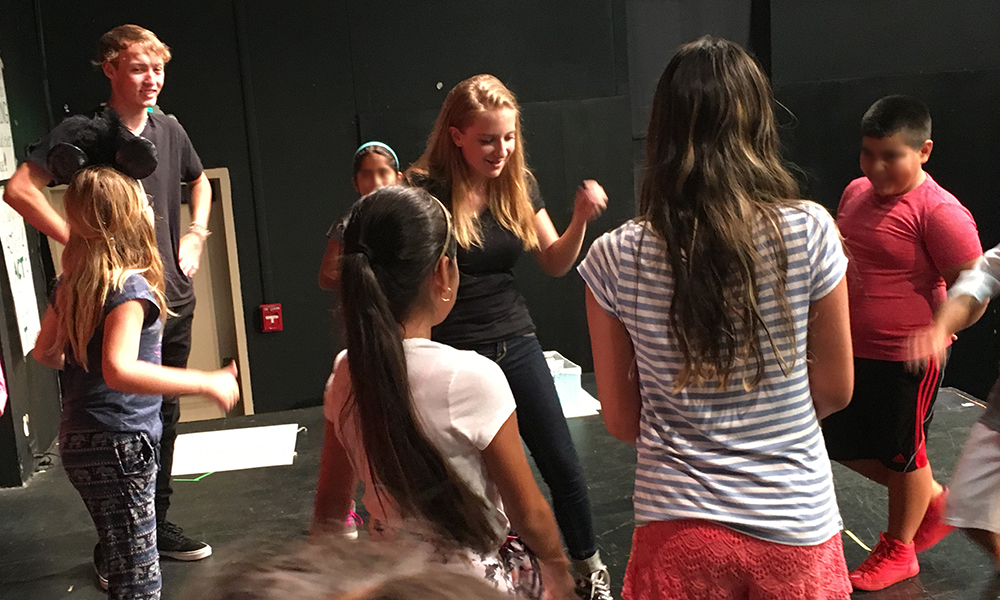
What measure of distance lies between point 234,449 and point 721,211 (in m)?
3.28

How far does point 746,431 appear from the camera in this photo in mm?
1411

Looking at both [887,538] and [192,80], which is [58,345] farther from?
[192,80]

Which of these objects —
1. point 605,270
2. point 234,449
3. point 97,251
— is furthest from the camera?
point 234,449

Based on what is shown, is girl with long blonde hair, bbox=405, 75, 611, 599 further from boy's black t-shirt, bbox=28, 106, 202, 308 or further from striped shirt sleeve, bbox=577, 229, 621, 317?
boy's black t-shirt, bbox=28, 106, 202, 308

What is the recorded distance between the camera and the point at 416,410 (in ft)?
4.43

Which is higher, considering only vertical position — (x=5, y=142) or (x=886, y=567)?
(x=5, y=142)

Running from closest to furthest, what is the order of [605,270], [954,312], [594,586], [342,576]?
[342,576]
[605,270]
[954,312]
[594,586]

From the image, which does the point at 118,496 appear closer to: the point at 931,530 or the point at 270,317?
the point at 931,530

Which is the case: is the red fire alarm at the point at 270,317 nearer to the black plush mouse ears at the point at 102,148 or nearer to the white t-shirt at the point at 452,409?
the black plush mouse ears at the point at 102,148

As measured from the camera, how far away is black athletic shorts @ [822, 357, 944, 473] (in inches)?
97.4

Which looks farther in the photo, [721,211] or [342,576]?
[721,211]

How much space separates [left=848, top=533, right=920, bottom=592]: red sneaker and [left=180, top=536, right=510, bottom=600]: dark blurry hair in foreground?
7.46 ft

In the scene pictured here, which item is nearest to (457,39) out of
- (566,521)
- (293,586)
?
(566,521)

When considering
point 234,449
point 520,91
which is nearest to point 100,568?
point 234,449
